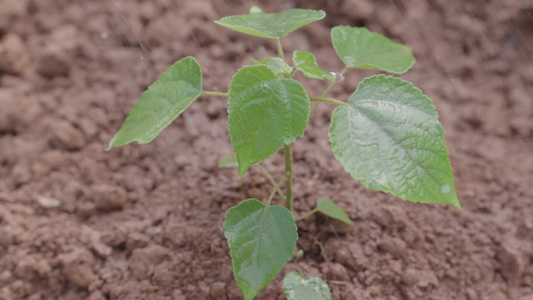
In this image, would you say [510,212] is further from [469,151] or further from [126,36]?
[126,36]

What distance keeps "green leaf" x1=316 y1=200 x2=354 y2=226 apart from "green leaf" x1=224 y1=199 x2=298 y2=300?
238mm

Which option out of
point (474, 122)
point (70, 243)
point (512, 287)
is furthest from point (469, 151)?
point (70, 243)

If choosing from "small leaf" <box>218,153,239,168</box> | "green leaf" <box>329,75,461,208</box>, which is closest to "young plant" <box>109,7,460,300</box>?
"green leaf" <box>329,75,461,208</box>

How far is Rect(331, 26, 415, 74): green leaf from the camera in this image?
162cm

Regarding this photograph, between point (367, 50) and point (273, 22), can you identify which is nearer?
point (273, 22)

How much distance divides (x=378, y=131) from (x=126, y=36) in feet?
4.49

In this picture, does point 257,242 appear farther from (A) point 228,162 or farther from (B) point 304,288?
(A) point 228,162

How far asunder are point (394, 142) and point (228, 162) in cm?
59

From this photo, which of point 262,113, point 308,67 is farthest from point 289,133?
point 308,67

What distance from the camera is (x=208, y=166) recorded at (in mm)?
1912

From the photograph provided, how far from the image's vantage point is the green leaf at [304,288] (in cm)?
149

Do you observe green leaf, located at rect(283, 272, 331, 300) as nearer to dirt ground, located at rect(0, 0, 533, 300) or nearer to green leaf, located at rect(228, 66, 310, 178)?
dirt ground, located at rect(0, 0, 533, 300)

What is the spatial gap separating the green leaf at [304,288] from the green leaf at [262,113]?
410mm

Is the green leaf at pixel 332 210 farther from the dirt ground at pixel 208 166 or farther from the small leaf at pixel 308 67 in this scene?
the small leaf at pixel 308 67
